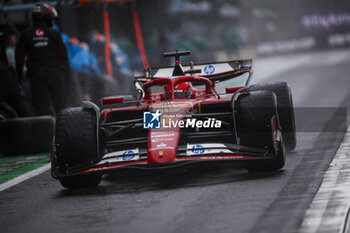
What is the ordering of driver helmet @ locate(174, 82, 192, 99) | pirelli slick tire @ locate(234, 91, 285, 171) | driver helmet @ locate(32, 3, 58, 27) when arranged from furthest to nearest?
driver helmet @ locate(32, 3, 58, 27), driver helmet @ locate(174, 82, 192, 99), pirelli slick tire @ locate(234, 91, 285, 171)

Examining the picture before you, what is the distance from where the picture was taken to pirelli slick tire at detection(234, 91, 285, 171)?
695cm

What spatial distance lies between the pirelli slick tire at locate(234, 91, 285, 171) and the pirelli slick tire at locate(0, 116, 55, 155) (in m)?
4.30

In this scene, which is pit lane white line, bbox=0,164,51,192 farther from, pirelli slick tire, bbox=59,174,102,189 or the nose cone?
the nose cone

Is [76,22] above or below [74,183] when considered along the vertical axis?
above

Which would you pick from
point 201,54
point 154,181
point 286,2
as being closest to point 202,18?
point 286,2

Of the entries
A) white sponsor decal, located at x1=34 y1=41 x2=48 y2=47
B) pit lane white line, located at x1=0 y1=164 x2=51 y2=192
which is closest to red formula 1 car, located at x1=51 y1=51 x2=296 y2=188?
pit lane white line, located at x1=0 y1=164 x2=51 y2=192

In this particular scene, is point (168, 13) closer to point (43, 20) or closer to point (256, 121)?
point (43, 20)

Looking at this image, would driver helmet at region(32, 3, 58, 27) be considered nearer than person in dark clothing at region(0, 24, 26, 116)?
Yes

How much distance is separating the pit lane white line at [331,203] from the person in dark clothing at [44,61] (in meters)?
5.34

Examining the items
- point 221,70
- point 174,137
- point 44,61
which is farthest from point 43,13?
point 174,137

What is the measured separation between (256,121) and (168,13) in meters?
23.8

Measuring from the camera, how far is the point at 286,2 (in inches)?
1556

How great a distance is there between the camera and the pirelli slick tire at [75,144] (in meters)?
7.05

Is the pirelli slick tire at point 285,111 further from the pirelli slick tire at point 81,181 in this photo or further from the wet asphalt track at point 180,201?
the pirelli slick tire at point 81,181
